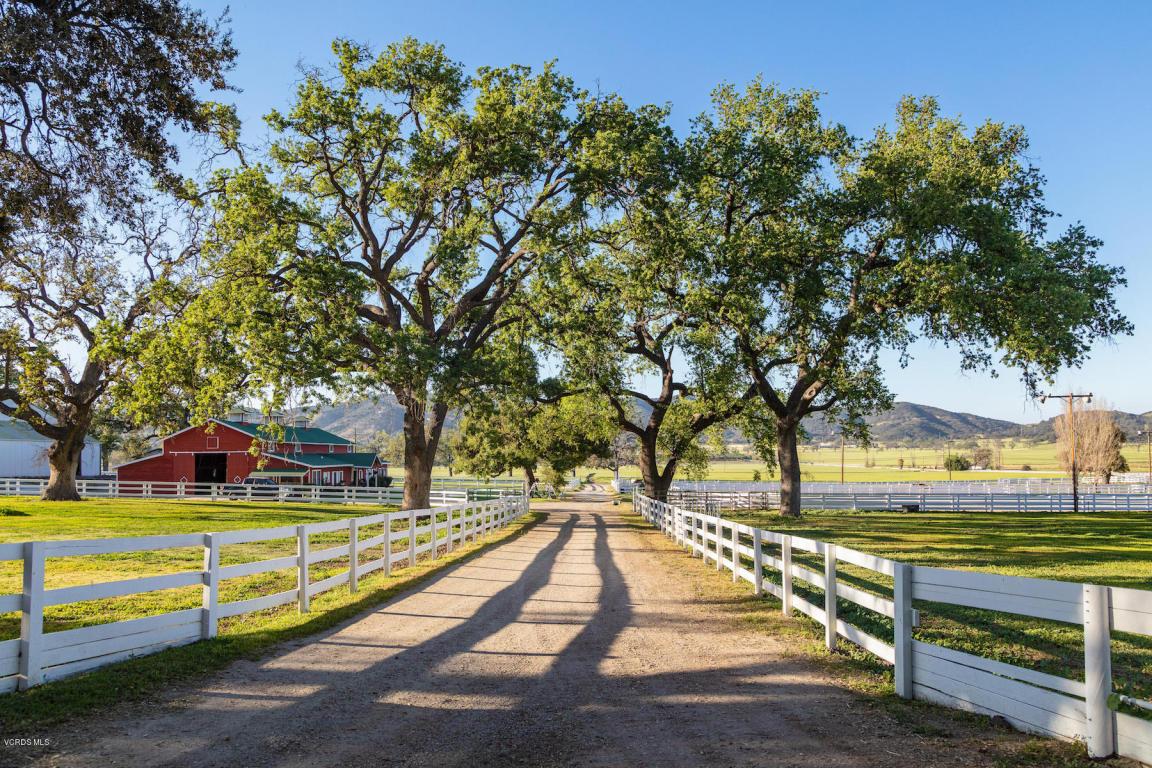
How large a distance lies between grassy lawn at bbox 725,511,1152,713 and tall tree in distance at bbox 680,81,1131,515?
560 centimetres

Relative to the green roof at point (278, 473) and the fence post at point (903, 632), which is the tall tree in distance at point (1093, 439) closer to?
the green roof at point (278, 473)

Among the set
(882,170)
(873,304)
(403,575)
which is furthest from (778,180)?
(403,575)

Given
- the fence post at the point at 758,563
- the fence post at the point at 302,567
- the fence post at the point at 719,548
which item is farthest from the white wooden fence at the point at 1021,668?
the fence post at the point at 719,548

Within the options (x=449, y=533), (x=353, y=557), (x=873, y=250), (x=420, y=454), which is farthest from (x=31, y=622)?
(x=873, y=250)

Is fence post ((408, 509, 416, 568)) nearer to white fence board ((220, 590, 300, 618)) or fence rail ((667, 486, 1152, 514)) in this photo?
white fence board ((220, 590, 300, 618))

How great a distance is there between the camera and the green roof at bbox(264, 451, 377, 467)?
167 feet

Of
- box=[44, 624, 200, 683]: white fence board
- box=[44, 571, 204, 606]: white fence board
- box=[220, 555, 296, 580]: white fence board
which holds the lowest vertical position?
box=[44, 624, 200, 683]: white fence board

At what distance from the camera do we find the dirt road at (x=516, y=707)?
494 cm

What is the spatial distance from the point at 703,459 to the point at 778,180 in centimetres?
2650

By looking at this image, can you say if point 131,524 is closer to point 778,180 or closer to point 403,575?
point 403,575

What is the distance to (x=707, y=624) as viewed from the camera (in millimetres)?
9672

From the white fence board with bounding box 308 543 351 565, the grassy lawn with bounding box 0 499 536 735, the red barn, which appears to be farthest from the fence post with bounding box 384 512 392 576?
the red barn

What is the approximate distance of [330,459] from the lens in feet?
185

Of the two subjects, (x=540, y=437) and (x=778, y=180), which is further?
(x=540, y=437)
